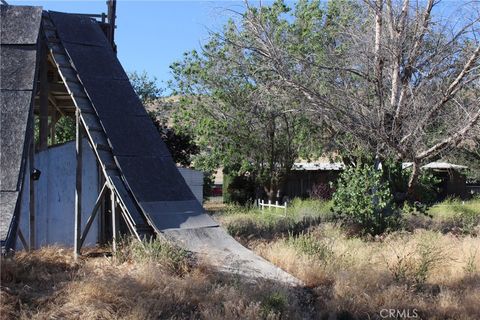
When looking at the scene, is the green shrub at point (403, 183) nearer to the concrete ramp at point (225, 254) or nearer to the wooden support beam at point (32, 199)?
the concrete ramp at point (225, 254)

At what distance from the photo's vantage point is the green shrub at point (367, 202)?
1344 centimetres

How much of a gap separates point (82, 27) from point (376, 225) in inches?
309

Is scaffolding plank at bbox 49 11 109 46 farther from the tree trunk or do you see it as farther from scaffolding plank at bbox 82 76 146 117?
the tree trunk

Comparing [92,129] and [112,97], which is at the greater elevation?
[112,97]

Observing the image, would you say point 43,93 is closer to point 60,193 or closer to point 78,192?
point 60,193

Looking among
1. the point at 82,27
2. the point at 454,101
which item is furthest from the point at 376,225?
the point at 82,27

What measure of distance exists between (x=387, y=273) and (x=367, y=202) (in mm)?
4066

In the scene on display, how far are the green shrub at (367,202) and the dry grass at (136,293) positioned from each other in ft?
18.6

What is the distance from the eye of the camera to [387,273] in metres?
9.49

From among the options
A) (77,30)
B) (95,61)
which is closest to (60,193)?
(95,61)

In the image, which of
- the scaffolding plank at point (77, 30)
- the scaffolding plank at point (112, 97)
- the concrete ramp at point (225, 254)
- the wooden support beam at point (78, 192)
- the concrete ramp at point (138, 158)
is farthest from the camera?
the scaffolding plank at point (77, 30)

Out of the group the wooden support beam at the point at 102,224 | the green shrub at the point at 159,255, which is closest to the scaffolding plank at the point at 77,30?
the wooden support beam at the point at 102,224
